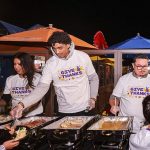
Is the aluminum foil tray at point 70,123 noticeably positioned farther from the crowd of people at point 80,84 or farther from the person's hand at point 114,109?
the person's hand at point 114,109

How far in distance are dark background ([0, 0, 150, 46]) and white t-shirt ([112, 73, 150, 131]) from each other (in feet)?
42.2

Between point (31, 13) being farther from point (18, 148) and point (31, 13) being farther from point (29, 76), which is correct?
point (18, 148)

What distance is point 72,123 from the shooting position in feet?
9.21

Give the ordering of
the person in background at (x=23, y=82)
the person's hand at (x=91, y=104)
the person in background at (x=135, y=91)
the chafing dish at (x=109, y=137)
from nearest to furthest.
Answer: the chafing dish at (x=109, y=137) → the person's hand at (x=91, y=104) → the person in background at (x=135, y=91) → the person in background at (x=23, y=82)

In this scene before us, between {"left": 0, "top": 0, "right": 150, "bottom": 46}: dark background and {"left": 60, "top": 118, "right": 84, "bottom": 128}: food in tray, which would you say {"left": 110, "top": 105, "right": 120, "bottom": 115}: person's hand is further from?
{"left": 0, "top": 0, "right": 150, "bottom": 46}: dark background

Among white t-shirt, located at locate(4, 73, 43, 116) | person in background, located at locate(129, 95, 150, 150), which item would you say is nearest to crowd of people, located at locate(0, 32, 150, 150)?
white t-shirt, located at locate(4, 73, 43, 116)

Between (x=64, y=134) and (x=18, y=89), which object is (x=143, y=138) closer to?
(x=64, y=134)

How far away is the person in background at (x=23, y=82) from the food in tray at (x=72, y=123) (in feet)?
3.26

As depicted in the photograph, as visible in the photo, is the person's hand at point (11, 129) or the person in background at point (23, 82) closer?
the person's hand at point (11, 129)

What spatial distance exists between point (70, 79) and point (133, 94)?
730 millimetres

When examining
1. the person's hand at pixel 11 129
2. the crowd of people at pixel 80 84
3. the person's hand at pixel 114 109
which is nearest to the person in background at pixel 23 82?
the crowd of people at pixel 80 84

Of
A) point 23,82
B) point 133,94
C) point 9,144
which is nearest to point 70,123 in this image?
point 9,144

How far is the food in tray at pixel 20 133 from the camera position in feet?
8.16

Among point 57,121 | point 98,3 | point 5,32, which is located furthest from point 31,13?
point 57,121
